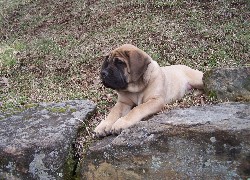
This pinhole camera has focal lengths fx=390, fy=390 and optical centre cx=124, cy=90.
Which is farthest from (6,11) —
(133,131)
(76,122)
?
(133,131)

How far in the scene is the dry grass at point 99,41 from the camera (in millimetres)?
7656

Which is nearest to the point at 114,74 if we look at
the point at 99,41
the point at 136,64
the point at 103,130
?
the point at 136,64

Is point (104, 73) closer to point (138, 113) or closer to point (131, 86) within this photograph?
point (131, 86)

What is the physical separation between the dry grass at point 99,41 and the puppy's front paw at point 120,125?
0.89 metres

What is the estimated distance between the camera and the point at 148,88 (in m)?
5.05

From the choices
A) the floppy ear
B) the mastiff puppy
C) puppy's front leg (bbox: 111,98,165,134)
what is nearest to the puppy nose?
the mastiff puppy

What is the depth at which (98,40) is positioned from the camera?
9898 millimetres

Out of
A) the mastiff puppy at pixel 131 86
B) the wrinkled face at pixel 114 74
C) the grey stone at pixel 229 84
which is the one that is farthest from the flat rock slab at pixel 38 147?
the grey stone at pixel 229 84

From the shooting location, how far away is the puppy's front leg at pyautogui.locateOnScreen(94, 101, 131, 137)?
4.66 m

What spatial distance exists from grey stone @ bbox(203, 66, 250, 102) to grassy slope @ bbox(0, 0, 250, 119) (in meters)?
1.69

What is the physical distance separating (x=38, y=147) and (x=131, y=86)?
1.39 metres

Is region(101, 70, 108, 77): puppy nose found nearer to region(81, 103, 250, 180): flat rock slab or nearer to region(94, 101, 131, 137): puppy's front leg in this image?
region(94, 101, 131, 137): puppy's front leg

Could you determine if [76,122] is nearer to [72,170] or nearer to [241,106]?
[72,170]

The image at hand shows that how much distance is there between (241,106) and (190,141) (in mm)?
904
